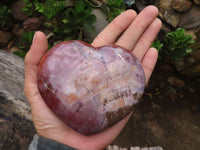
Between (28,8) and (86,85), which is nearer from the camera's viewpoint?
(86,85)

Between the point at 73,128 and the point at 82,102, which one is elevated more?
the point at 82,102

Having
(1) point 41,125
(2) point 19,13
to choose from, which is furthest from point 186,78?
(2) point 19,13

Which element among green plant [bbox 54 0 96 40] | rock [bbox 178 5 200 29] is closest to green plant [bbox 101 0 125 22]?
green plant [bbox 54 0 96 40]

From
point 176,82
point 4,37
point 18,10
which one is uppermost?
point 18,10

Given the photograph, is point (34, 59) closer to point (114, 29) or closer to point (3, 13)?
point (114, 29)

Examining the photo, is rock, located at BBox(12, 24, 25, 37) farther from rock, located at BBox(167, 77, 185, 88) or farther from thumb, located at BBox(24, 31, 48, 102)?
rock, located at BBox(167, 77, 185, 88)

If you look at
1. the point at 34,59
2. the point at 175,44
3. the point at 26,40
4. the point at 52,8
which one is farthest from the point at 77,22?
the point at 175,44

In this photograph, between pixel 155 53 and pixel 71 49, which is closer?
pixel 71 49

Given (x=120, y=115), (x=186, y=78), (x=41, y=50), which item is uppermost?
(x=41, y=50)

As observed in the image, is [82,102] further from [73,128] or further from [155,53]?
[155,53]
